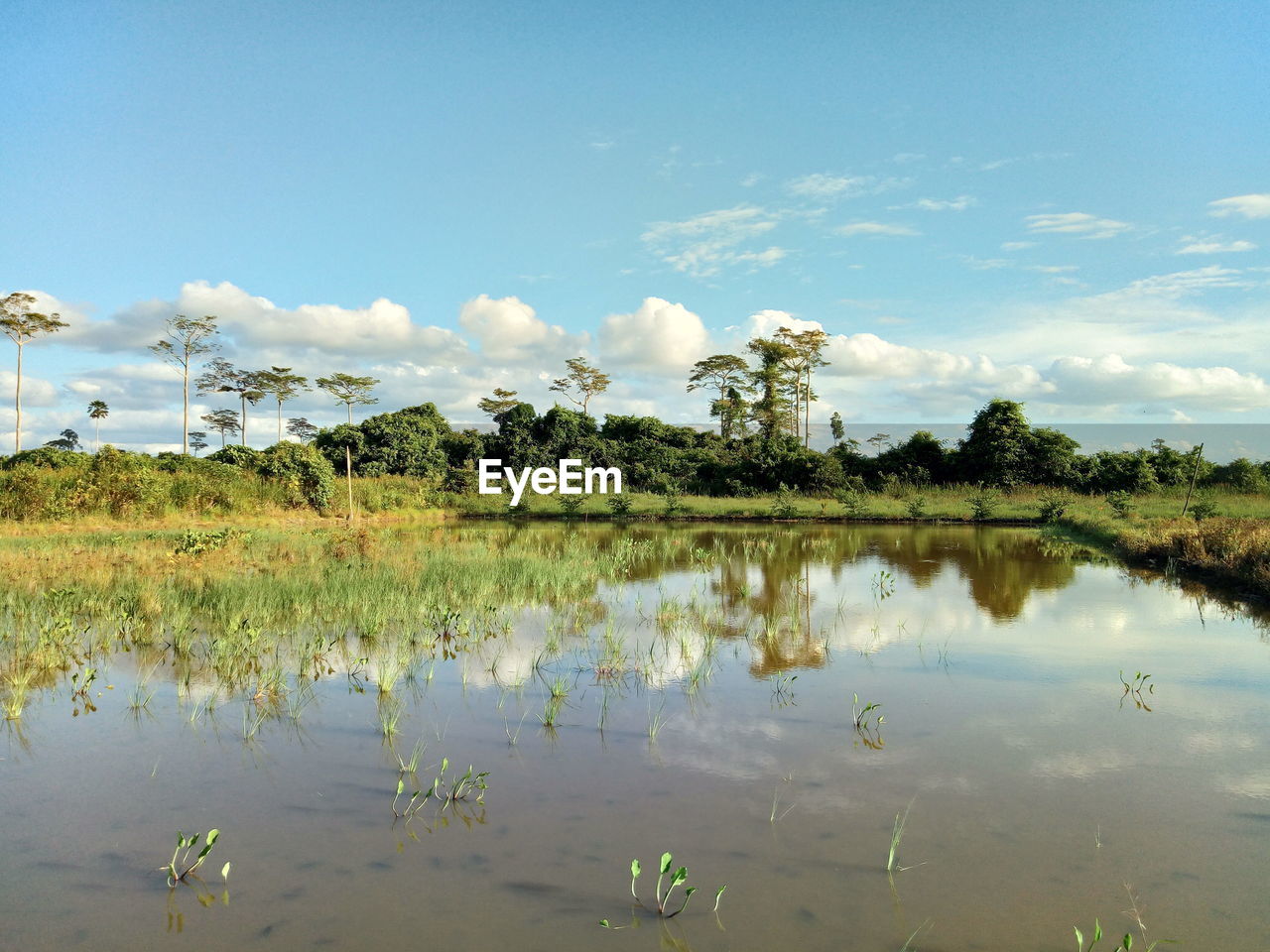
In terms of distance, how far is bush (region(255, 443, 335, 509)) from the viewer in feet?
62.2

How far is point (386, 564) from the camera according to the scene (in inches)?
399

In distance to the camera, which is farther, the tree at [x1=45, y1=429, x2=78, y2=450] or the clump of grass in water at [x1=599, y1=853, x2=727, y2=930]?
the tree at [x1=45, y1=429, x2=78, y2=450]

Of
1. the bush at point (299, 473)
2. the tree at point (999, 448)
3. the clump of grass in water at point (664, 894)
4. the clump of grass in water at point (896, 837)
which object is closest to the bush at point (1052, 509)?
the tree at point (999, 448)

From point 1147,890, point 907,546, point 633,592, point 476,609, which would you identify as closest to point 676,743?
point 1147,890

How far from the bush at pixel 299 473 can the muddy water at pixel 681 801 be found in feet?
45.4

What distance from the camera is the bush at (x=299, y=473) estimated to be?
19.0m

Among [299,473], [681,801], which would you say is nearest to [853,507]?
[299,473]

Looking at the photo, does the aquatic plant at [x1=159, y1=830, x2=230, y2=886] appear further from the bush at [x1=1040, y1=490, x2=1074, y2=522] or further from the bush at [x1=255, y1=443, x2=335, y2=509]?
the bush at [x1=1040, y1=490, x2=1074, y2=522]

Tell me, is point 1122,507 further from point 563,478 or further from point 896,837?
point 896,837

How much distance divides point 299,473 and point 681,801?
17969 millimetres

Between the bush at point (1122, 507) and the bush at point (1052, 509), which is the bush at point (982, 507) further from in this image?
the bush at point (1122, 507)

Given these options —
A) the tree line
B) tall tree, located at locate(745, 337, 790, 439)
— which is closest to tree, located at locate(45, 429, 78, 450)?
the tree line

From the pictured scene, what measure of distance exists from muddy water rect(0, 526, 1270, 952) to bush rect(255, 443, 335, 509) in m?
13.8

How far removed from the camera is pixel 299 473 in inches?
755
